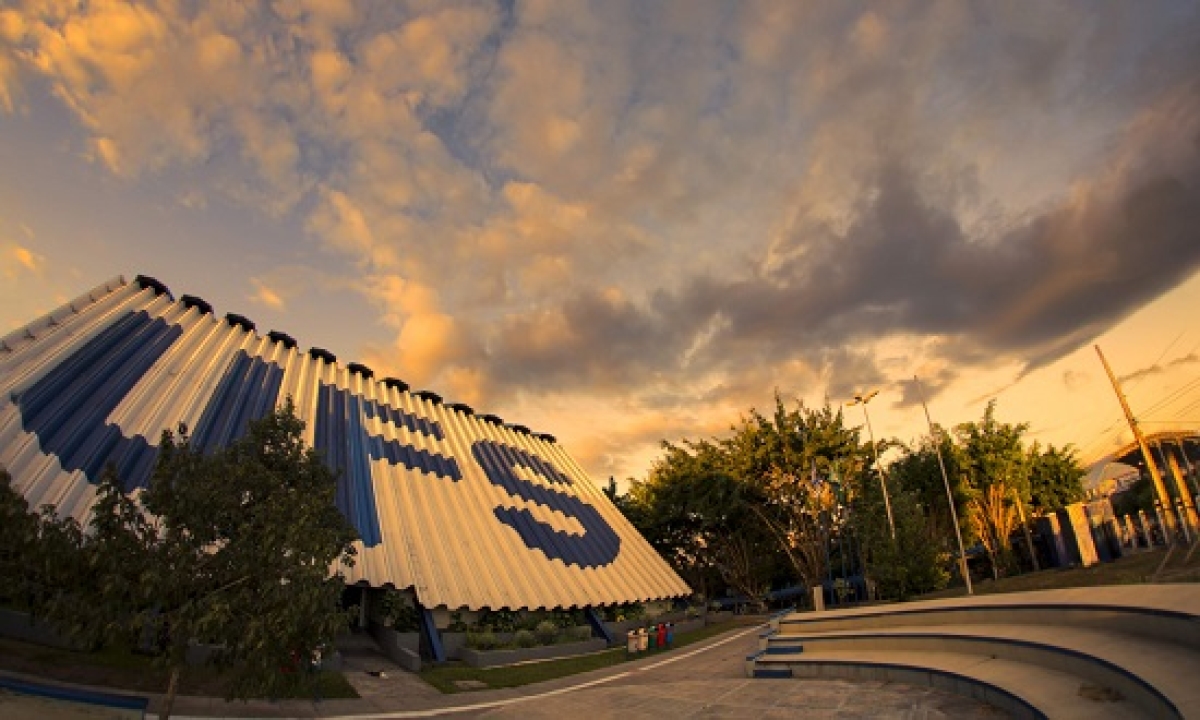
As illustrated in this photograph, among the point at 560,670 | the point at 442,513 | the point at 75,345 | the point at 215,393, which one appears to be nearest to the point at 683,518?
the point at 442,513

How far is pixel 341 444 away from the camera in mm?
25266

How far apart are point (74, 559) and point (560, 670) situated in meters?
14.2

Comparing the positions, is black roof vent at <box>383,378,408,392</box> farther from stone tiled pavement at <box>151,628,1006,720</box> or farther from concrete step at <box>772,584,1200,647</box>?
concrete step at <box>772,584,1200,647</box>

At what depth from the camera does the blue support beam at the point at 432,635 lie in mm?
19641

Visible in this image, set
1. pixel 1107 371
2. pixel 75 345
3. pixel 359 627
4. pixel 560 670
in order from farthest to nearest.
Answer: pixel 1107 371 < pixel 359 627 < pixel 75 345 < pixel 560 670

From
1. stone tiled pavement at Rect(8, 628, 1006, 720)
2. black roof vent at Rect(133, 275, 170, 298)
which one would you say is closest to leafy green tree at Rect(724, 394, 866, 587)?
stone tiled pavement at Rect(8, 628, 1006, 720)

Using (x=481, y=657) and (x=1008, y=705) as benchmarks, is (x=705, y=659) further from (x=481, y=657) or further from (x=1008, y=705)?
(x=1008, y=705)

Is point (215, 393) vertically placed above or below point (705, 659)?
above

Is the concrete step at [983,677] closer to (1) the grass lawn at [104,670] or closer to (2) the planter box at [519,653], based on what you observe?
(2) the planter box at [519,653]

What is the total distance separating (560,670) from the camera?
1880 centimetres

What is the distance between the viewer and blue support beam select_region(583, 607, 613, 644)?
26.5 metres

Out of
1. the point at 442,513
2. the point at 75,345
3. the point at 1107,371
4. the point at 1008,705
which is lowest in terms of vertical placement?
the point at 1008,705

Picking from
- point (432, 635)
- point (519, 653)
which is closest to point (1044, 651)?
point (519, 653)

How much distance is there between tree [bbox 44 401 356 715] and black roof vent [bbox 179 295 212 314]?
899 inches
